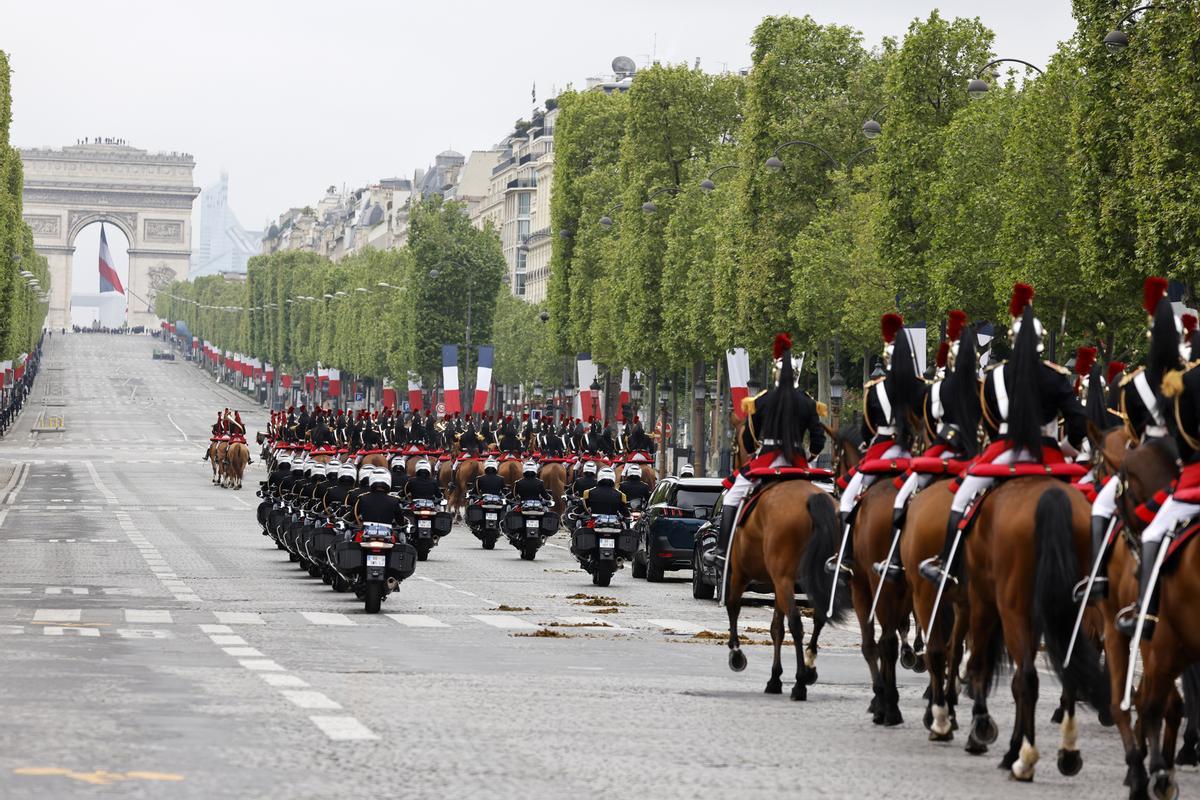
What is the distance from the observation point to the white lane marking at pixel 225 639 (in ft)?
68.6

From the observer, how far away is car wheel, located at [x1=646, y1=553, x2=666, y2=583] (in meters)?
35.4

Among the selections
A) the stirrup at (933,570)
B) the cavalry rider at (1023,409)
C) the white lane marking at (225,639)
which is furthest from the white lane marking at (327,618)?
the cavalry rider at (1023,409)

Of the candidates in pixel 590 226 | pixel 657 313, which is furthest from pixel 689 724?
pixel 590 226

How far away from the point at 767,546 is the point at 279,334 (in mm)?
174154

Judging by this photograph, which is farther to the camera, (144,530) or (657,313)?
(657,313)

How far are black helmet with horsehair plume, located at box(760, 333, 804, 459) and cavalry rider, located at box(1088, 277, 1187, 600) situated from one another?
16.5 ft

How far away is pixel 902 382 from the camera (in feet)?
52.7

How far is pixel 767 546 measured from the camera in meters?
17.6

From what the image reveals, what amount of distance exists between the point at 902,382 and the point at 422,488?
25204 mm

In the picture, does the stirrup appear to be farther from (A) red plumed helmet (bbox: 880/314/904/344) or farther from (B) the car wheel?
(B) the car wheel

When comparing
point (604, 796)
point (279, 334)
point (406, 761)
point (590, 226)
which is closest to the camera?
point (604, 796)

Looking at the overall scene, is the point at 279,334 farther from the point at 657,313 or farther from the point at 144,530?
the point at 144,530

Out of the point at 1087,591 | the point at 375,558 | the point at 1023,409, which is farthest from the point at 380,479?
the point at 1087,591

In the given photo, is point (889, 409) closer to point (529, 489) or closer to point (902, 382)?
point (902, 382)
